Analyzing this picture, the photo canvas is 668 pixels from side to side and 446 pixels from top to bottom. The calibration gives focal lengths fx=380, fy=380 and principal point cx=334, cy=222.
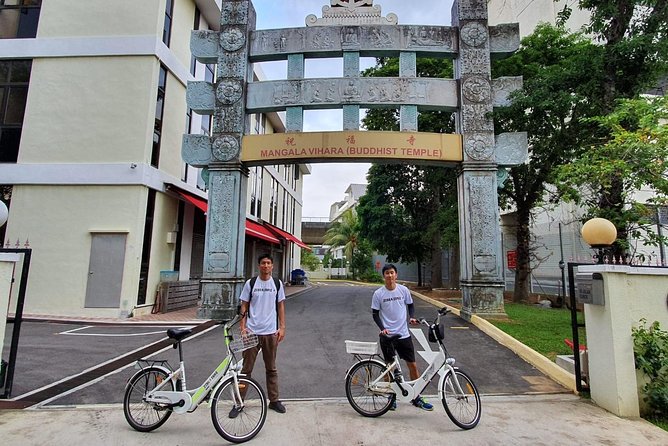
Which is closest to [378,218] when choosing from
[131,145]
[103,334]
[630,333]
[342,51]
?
[342,51]

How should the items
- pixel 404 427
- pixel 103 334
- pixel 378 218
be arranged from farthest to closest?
pixel 378 218 < pixel 103 334 < pixel 404 427

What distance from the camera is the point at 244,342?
13.8 ft

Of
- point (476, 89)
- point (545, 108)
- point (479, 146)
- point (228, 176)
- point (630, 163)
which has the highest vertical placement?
point (476, 89)

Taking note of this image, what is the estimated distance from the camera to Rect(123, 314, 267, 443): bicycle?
3.75 m

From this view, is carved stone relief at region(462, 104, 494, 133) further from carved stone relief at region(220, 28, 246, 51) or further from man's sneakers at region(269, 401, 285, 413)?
man's sneakers at region(269, 401, 285, 413)

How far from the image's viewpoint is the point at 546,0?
20.4 metres

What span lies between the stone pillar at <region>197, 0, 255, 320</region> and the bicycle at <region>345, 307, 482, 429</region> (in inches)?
261

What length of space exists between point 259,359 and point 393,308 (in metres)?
3.08

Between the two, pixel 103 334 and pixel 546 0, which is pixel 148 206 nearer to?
pixel 103 334

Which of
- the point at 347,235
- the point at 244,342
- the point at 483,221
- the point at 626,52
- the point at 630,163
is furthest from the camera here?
the point at 347,235

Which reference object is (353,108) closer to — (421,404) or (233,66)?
(233,66)

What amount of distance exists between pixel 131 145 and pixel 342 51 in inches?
277

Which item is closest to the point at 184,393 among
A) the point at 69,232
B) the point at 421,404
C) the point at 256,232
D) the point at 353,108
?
the point at 421,404

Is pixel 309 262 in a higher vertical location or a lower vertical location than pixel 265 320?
higher
